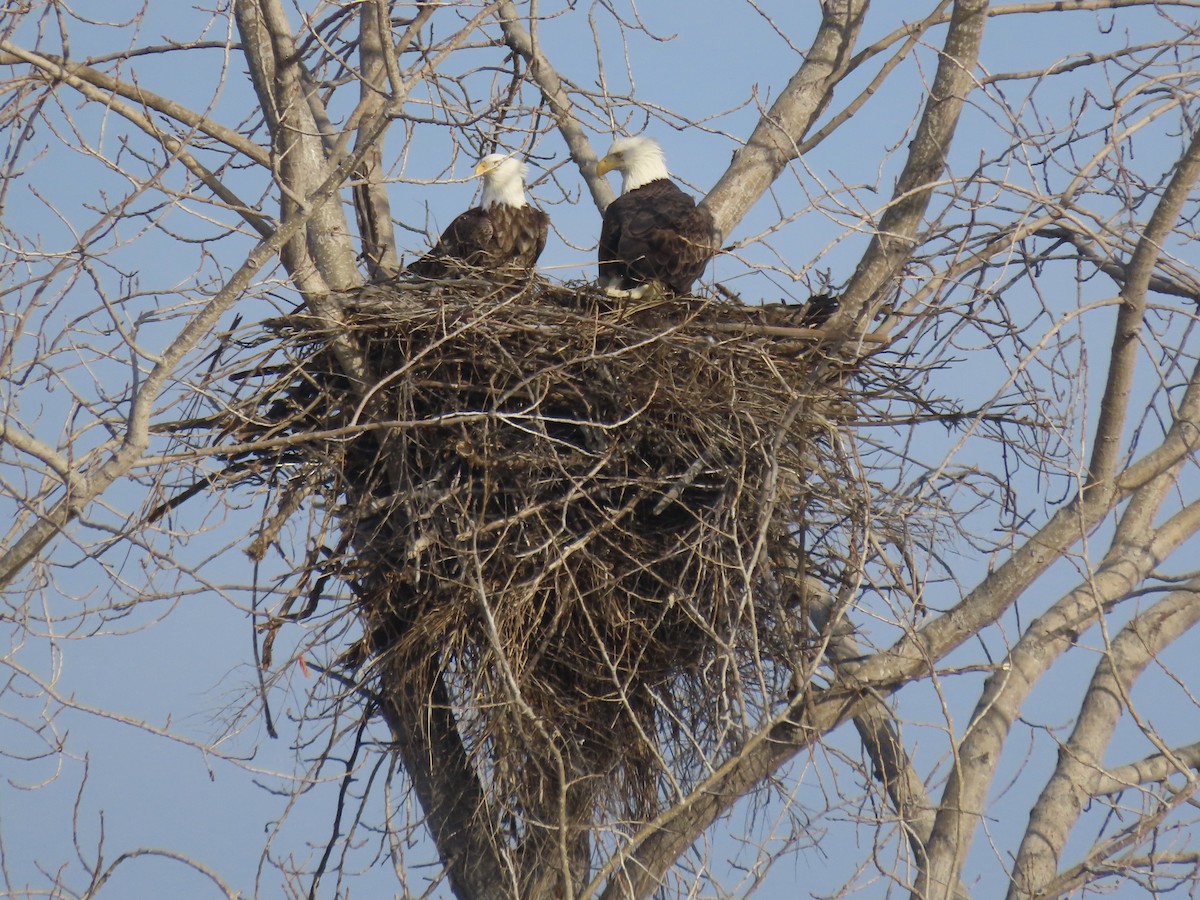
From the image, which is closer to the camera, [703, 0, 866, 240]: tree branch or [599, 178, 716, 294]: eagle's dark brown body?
[599, 178, 716, 294]: eagle's dark brown body

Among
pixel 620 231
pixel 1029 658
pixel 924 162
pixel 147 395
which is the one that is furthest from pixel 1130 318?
pixel 147 395

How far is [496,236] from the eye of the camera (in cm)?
586

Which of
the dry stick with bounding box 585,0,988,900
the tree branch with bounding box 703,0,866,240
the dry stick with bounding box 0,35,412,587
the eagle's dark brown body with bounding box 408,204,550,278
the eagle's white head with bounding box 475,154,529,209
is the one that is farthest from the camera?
the eagle's white head with bounding box 475,154,529,209

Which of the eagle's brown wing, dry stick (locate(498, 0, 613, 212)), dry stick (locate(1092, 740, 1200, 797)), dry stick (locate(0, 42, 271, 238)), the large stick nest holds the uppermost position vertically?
dry stick (locate(498, 0, 613, 212))

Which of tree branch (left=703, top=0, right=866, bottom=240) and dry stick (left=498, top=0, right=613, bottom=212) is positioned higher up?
dry stick (left=498, top=0, right=613, bottom=212)

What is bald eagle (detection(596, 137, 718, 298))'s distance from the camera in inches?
207

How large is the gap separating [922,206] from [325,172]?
6.76 ft

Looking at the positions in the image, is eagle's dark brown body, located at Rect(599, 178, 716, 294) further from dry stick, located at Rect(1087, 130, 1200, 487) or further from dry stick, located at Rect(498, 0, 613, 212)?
dry stick, located at Rect(1087, 130, 1200, 487)

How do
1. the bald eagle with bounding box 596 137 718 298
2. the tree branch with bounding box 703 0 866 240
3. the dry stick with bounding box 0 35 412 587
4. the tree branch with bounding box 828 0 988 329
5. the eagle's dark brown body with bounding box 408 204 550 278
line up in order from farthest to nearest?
the eagle's dark brown body with bounding box 408 204 550 278, the tree branch with bounding box 703 0 866 240, the bald eagle with bounding box 596 137 718 298, the tree branch with bounding box 828 0 988 329, the dry stick with bounding box 0 35 412 587

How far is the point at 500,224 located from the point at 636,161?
74cm

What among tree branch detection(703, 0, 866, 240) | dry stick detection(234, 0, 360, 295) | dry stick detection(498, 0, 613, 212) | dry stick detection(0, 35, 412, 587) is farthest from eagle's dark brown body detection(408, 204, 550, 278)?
dry stick detection(0, 35, 412, 587)

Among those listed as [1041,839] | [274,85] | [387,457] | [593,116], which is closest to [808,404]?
[387,457]

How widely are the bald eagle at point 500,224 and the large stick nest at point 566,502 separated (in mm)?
1212

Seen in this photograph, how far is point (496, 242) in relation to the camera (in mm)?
5848
